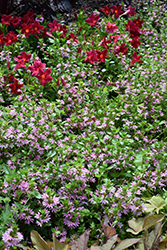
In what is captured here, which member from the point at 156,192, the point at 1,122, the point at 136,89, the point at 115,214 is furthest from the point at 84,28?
the point at 115,214

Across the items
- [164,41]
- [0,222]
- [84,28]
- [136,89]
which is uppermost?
[84,28]

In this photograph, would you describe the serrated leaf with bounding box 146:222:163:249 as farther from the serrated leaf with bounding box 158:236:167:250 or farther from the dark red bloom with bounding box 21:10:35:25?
the dark red bloom with bounding box 21:10:35:25

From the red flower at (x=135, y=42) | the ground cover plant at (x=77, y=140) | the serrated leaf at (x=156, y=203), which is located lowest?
the serrated leaf at (x=156, y=203)

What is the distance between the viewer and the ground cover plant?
1609 mm

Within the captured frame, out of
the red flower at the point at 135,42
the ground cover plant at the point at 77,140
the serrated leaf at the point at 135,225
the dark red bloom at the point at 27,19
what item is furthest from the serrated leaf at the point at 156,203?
the dark red bloom at the point at 27,19

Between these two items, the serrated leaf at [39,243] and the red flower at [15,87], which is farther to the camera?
the red flower at [15,87]

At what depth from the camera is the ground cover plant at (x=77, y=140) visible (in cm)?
161

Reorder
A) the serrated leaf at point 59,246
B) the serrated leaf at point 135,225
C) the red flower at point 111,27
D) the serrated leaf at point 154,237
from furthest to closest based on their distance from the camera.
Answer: the red flower at point 111,27
the serrated leaf at point 135,225
the serrated leaf at point 154,237
the serrated leaf at point 59,246

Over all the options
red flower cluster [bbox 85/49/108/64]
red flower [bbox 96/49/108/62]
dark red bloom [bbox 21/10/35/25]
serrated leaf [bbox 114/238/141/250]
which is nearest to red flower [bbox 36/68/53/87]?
red flower cluster [bbox 85/49/108/64]

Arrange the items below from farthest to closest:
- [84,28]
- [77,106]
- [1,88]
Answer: [84,28], [1,88], [77,106]

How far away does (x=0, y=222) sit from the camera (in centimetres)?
146

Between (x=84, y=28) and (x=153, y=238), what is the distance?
2.85m

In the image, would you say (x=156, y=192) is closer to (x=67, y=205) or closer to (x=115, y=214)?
(x=115, y=214)

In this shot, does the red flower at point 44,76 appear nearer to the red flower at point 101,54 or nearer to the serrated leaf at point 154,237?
the red flower at point 101,54
